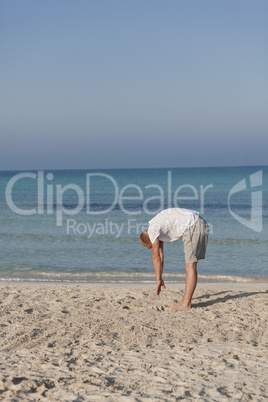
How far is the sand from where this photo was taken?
11.0 ft

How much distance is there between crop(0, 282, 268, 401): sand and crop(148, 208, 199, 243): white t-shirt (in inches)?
39.4

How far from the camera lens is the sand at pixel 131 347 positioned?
336 centimetres

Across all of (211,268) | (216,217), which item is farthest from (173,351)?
(216,217)

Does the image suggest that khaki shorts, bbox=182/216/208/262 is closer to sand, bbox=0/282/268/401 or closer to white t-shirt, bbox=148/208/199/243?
white t-shirt, bbox=148/208/199/243

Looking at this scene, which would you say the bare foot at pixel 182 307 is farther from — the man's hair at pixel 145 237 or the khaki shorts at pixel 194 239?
the man's hair at pixel 145 237

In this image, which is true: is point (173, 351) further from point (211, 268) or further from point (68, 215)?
point (68, 215)

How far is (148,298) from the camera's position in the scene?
20.9 ft

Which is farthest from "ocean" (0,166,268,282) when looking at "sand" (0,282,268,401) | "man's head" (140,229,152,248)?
"man's head" (140,229,152,248)

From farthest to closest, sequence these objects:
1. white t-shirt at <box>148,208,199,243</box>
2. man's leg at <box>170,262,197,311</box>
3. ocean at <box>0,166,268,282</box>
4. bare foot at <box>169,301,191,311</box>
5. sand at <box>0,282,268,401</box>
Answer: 1. ocean at <box>0,166,268,282</box>
2. bare foot at <box>169,301,191,311</box>
3. man's leg at <box>170,262,197,311</box>
4. white t-shirt at <box>148,208,199,243</box>
5. sand at <box>0,282,268,401</box>

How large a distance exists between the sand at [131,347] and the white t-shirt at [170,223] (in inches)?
39.4

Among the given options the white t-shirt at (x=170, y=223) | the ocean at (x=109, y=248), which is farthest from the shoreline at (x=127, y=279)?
the white t-shirt at (x=170, y=223)

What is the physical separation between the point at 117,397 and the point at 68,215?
1615cm

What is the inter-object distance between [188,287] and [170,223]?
89cm

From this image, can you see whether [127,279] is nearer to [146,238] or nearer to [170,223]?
[146,238]
